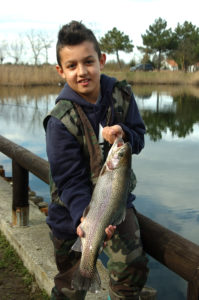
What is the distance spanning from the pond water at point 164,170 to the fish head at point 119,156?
3.52 metres

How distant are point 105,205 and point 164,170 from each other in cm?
818

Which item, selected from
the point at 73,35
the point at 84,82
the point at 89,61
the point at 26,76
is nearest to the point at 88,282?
the point at 84,82

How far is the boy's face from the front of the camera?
2.18 m

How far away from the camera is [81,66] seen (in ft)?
7.14

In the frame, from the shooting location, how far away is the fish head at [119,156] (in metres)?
1.77

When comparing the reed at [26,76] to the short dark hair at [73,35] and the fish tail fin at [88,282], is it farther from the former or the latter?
the fish tail fin at [88,282]

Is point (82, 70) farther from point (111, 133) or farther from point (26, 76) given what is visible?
point (26, 76)

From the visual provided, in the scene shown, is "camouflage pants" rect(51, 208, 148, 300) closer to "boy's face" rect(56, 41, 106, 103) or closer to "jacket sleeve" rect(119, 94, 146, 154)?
"jacket sleeve" rect(119, 94, 146, 154)

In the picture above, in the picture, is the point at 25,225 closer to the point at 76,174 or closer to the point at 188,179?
the point at 76,174

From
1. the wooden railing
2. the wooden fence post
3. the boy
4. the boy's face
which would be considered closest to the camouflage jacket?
the boy

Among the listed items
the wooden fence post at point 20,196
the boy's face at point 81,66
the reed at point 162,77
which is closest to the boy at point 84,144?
the boy's face at point 81,66

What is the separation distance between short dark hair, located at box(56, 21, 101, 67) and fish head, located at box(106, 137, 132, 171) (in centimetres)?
74

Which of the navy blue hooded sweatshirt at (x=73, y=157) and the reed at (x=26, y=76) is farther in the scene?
the reed at (x=26, y=76)

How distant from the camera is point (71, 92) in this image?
89.7 inches
